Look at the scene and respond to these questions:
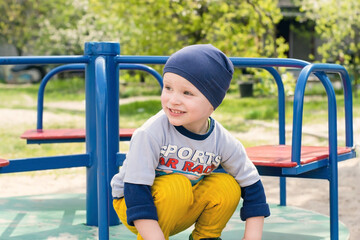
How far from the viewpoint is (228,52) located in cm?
1005

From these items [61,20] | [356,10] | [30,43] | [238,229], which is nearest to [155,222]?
[238,229]

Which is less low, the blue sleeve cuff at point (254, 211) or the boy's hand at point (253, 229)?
the blue sleeve cuff at point (254, 211)

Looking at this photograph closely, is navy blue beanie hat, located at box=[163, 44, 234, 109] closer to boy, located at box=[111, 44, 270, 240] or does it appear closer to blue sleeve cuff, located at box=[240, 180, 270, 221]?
boy, located at box=[111, 44, 270, 240]

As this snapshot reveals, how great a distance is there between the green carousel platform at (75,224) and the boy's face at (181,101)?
44.1 inches

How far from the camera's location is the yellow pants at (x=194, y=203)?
6.95ft

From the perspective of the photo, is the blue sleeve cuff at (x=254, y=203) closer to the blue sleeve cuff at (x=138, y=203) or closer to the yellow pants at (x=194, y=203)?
the yellow pants at (x=194, y=203)

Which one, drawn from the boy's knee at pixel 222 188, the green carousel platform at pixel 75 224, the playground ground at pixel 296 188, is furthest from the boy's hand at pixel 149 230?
the playground ground at pixel 296 188

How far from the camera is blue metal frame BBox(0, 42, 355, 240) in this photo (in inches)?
93.3

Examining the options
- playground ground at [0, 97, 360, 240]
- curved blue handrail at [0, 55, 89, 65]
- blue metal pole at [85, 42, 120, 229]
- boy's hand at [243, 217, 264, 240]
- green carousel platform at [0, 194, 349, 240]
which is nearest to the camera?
boy's hand at [243, 217, 264, 240]

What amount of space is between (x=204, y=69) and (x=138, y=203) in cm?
50

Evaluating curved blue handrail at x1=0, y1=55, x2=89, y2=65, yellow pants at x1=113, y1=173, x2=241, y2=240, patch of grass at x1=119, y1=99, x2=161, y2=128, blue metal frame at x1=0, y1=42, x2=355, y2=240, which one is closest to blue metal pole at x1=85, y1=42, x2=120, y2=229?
blue metal frame at x1=0, y1=42, x2=355, y2=240

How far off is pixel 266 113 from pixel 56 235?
25.0 ft

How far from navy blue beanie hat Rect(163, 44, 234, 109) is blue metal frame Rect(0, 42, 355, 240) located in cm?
40

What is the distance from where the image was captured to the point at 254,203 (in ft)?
7.49
